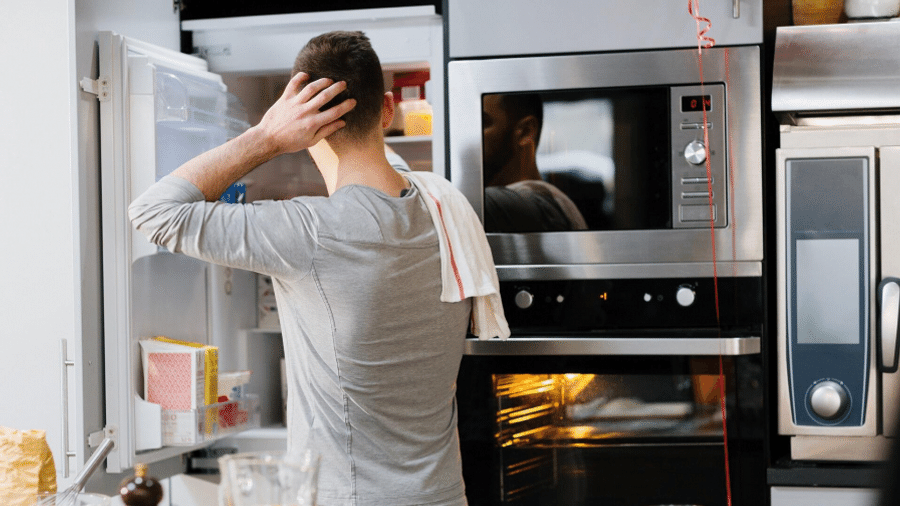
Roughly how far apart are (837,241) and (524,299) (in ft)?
2.22

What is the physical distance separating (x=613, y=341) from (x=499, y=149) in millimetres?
506

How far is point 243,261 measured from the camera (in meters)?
1.41

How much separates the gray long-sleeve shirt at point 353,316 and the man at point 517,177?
628mm

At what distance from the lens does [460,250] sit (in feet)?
5.13

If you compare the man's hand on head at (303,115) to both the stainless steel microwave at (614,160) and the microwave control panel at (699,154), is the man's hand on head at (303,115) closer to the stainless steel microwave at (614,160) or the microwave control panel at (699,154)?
the stainless steel microwave at (614,160)

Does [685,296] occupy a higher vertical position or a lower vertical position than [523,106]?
lower

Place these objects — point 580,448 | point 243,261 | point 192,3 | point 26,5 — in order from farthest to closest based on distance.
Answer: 1. point 192,3
2. point 580,448
3. point 26,5
4. point 243,261

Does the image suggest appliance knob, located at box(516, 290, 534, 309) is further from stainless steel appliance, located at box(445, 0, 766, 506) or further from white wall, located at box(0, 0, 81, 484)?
white wall, located at box(0, 0, 81, 484)

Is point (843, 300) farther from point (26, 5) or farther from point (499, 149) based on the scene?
point (26, 5)

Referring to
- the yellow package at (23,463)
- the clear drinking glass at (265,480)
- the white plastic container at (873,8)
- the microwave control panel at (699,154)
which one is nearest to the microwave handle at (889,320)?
the microwave control panel at (699,154)

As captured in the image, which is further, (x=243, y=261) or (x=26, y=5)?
(x=26, y=5)

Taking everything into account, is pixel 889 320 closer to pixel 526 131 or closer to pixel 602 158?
pixel 602 158

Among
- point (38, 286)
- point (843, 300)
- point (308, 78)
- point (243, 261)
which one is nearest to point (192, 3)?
point (38, 286)

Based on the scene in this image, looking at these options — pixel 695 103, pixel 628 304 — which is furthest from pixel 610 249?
pixel 695 103
